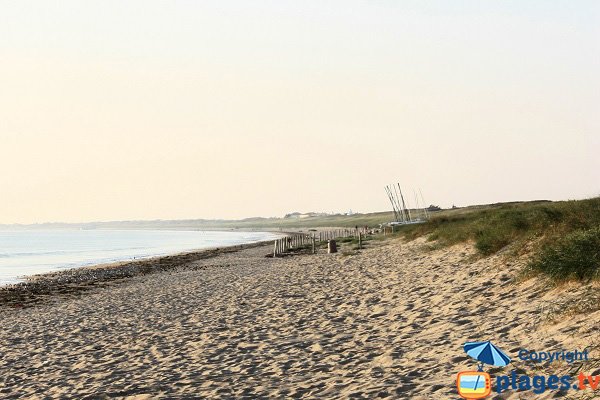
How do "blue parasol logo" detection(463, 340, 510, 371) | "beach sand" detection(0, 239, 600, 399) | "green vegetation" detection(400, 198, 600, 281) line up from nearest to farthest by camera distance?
"blue parasol logo" detection(463, 340, 510, 371), "beach sand" detection(0, 239, 600, 399), "green vegetation" detection(400, 198, 600, 281)

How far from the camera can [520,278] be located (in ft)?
42.6

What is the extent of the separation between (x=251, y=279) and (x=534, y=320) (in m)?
16.3

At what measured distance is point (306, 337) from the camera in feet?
39.6

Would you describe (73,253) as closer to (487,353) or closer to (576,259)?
(576,259)

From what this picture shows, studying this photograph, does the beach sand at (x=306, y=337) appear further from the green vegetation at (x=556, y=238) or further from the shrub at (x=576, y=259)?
the green vegetation at (x=556, y=238)

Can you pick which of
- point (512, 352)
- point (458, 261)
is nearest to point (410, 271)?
point (458, 261)

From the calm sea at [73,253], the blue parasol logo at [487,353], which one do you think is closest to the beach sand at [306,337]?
the blue parasol logo at [487,353]

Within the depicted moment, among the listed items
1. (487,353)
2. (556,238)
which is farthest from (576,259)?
(487,353)

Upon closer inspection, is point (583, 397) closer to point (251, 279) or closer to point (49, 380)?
point (49, 380)

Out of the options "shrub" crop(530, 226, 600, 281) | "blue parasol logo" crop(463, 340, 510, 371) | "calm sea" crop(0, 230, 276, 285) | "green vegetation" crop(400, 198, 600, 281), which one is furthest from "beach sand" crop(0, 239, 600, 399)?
"calm sea" crop(0, 230, 276, 285)

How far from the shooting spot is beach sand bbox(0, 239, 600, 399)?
8641 millimetres

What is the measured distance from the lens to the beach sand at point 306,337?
8641 millimetres

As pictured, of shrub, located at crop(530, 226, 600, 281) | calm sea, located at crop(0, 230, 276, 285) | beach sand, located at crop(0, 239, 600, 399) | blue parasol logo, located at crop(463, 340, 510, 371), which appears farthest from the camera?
calm sea, located at crop(0, 230, 276, 285)

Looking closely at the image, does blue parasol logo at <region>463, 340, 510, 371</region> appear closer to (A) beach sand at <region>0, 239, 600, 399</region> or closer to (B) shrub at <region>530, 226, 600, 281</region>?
(A) beach sand at <region>0, 239, 600, 399</region>
